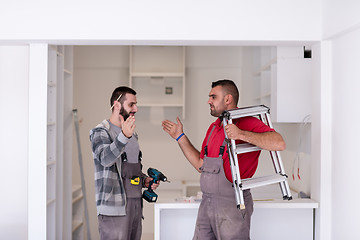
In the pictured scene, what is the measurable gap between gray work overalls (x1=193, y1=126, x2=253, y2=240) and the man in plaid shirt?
0.49 meters

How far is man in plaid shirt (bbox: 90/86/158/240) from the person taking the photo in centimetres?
301

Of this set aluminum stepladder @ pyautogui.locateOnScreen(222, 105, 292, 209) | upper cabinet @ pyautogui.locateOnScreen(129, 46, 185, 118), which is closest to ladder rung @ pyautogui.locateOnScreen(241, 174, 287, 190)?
aluminum stepladder @ pyautogui.locateOnScreen(222, 105, 292, 209)

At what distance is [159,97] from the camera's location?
6262 mm

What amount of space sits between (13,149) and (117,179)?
1.34 m

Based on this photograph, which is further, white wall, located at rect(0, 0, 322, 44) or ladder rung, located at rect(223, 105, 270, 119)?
white wall, located at rect(0, 0, 322, 44)

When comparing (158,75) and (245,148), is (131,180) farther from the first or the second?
(158,75)

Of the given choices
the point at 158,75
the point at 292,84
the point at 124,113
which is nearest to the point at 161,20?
the point at 124,113

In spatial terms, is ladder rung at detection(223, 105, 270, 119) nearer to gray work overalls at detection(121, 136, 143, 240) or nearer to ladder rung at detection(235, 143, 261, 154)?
ladder rung at detection(235, 143, 261, 154)

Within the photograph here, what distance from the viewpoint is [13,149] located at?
402 cm

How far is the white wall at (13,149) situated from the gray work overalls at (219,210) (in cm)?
177

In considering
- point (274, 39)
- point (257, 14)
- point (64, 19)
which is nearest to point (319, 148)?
point (274, 39)

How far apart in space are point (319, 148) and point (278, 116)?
3.03 ft
